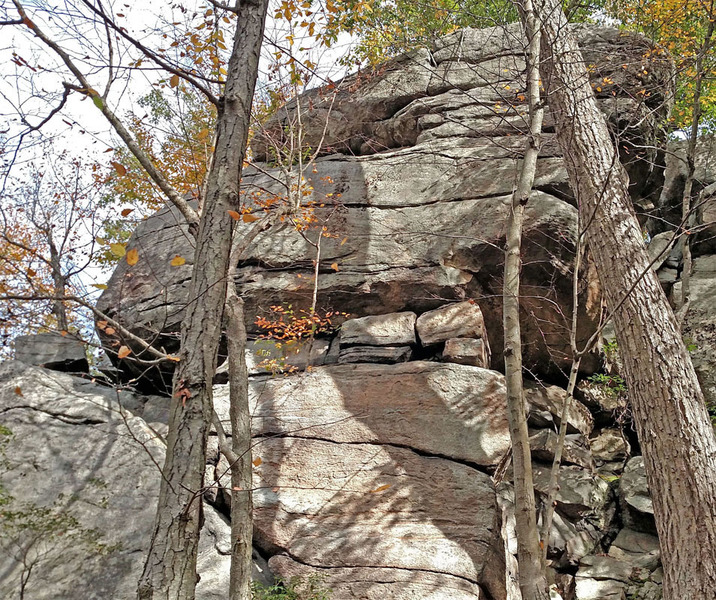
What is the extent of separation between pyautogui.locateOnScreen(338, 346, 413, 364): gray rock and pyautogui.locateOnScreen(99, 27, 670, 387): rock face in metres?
0.95

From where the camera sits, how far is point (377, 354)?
8.80m

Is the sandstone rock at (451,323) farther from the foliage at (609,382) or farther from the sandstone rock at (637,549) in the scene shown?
the sandstone rock at (637,549)

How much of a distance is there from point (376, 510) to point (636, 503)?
4.61m

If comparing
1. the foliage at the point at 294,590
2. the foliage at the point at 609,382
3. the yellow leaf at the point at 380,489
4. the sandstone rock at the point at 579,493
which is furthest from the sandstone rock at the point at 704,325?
the foliage at the point at 294,590

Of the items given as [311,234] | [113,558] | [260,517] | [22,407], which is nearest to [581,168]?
[311,234]

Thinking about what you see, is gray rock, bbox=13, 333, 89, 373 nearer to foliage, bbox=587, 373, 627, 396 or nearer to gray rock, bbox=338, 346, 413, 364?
gray rock, bbox=338, 346, 413, 364

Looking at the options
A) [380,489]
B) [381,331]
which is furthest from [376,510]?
[381,331]

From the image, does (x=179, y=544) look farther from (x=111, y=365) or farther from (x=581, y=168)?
(x=111, y=365)

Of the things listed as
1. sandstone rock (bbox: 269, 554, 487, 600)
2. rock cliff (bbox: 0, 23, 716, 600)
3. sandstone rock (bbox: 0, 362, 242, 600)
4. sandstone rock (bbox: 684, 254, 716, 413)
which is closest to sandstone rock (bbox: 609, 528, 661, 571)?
rock cliff (bbox: 0, 23, 716, 600)

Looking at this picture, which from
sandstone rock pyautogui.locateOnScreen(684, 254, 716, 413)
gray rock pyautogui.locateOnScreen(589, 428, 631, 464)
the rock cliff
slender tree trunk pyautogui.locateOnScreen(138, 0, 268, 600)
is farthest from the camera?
sandstone rock pyautogui.locateOnScreen(684, 254, 716, 413)

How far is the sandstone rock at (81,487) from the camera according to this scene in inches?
239

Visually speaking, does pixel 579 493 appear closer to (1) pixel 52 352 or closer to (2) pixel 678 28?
(1) pixel 52 352

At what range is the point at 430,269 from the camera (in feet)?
31.2

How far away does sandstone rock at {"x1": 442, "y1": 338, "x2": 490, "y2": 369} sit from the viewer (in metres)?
8.41
